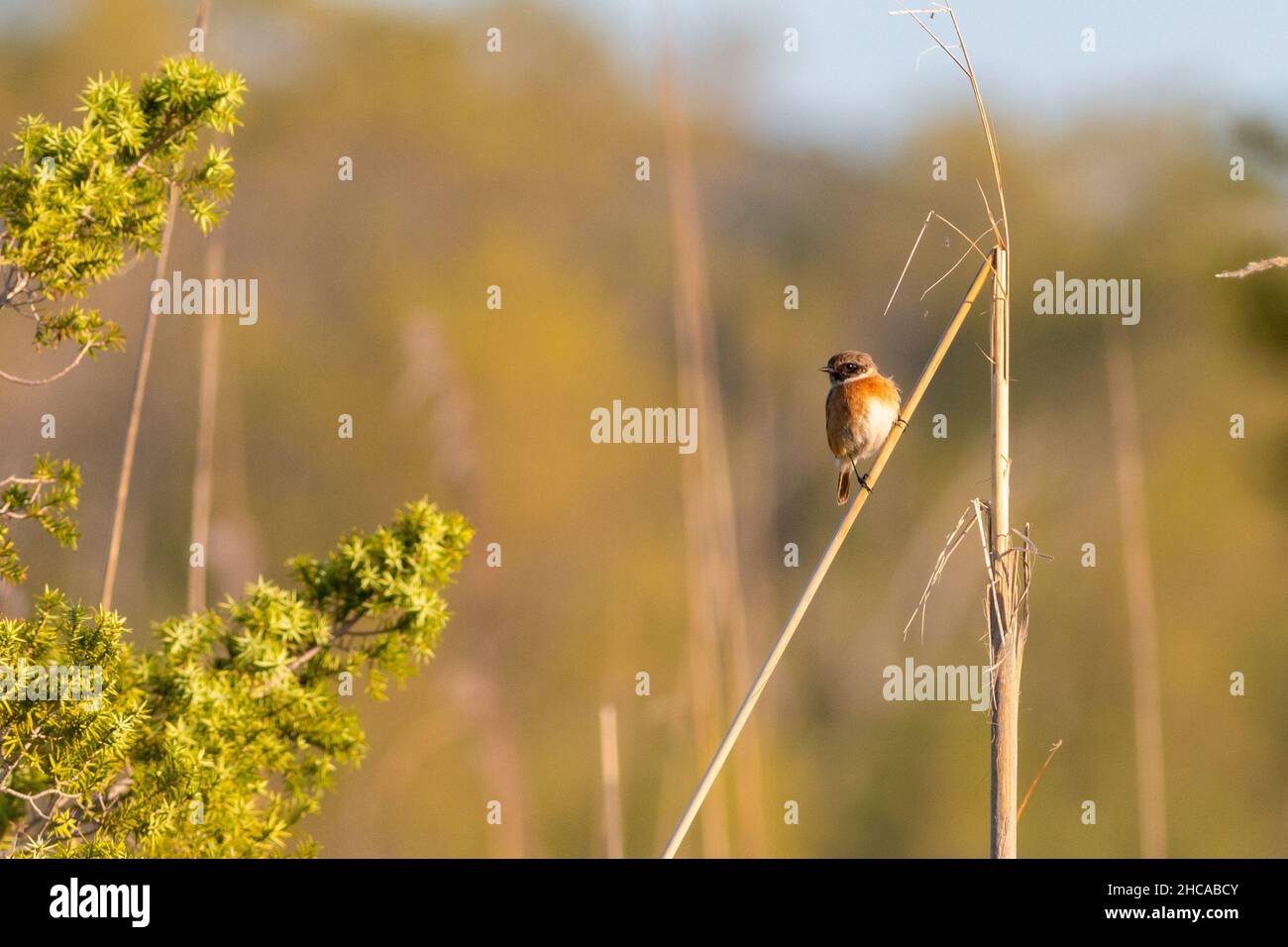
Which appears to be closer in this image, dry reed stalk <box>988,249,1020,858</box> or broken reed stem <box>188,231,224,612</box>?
dry reed stalk <box>988,249,1020,858</box>

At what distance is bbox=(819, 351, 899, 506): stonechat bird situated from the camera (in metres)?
6.10

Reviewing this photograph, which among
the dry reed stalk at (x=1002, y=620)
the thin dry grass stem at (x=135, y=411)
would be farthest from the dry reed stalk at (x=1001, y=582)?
the thin dry grass stem at (x=135, y=411)

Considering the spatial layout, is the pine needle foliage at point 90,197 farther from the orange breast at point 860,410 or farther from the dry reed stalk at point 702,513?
the orange breast at point 860,410

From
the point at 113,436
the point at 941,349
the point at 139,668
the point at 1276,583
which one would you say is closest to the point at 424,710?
the point at 113,436

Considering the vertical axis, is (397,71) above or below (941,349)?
above

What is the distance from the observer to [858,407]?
6102 millimetres

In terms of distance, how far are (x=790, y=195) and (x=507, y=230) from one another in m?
5.77

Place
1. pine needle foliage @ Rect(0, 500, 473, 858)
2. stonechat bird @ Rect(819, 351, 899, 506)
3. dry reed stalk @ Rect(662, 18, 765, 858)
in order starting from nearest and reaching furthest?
pine needle foliage @ Rect(0, 500, 473, 858)
dry reed stalk @ Rect(662, 18, 765, 858)
stonechat bird @ Rect(819, 351, 899, 506)

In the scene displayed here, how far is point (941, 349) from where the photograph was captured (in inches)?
128

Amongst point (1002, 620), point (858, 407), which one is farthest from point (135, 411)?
point (858, 407)

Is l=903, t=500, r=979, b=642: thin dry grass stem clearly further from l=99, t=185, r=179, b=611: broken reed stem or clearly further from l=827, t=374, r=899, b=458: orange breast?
l=827, t=374, r=899, b=458: orange breast

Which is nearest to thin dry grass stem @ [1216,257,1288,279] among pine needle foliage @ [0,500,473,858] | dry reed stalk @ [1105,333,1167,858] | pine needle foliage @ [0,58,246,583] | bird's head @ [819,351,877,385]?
pine needle foliage @ [0,500,473,858]

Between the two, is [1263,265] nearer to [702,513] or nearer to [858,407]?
[858,407]
